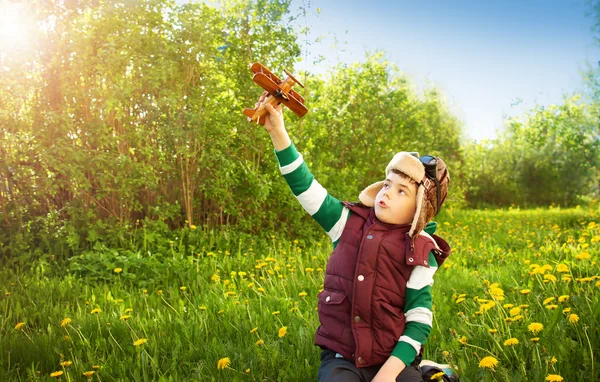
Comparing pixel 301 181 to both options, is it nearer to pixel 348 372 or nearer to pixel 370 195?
pixel 370 195

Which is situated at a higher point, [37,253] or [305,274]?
[305,274]

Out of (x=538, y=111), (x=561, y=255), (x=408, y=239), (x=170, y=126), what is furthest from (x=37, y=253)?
(x=538, y=111)

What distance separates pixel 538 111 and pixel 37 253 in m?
18.0

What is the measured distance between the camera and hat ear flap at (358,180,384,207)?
6.97 feet

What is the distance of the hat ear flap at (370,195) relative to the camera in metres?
2.12

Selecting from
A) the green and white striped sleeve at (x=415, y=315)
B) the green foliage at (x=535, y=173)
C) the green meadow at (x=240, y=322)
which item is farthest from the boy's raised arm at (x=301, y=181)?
the green foliage at (x=535, y=173)

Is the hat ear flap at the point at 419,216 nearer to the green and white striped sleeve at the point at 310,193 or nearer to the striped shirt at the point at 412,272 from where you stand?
the striped shirt at the point at 412,272

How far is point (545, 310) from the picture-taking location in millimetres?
2844

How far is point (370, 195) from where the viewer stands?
216 centimetres

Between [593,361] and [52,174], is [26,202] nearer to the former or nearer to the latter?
[52,174]

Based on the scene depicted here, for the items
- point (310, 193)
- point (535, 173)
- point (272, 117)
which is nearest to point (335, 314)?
point (310, 193)

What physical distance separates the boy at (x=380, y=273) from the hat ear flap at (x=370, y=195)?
0.07 m

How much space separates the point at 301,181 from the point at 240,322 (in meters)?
1.36

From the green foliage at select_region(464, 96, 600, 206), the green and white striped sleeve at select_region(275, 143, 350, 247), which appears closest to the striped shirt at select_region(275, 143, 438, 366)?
the green and white striped sleeve at select_region(275, 143, 350, 247)
